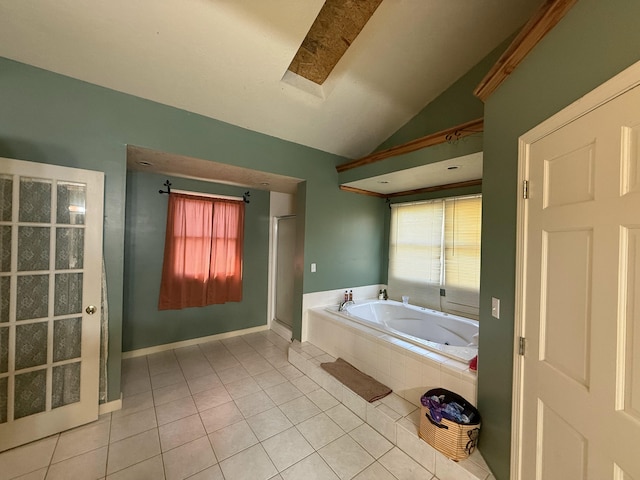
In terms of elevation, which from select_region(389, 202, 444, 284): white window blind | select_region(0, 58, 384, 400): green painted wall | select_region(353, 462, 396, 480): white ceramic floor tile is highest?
select_region(0, 58, 384, 400): green painted wall

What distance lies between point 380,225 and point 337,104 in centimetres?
203

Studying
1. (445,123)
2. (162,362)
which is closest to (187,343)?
(162,362)

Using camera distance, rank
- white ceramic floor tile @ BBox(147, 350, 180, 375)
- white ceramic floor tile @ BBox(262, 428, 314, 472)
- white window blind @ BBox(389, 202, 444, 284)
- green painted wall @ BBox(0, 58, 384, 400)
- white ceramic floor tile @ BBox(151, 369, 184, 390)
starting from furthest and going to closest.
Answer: white window blind @ BBox(389, 202, 444, 284), white ceramic floor tile @ BBox(147, 350, 180, 375), white ceramic floor tile @ BBox(151, 369, 184, 390), green painted wall @ BBox(0, 58, 384, 400), white ceramic floor tile @ BBox(262, 428, 314, 472)

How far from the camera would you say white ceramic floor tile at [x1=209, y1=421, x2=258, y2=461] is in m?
1.74

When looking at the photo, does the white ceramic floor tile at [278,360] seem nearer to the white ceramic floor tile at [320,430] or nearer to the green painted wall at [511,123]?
the white ceramic floor tile at [320,430]

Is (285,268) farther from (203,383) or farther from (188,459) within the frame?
(188,459)

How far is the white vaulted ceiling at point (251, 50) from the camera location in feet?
5.37

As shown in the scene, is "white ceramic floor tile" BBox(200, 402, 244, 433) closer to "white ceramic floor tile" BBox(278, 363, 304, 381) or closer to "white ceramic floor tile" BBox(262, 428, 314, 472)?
"white ceramic floor tile" BBox(262, 428, 314, 472)

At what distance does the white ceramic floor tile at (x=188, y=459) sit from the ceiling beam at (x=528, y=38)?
3.01m

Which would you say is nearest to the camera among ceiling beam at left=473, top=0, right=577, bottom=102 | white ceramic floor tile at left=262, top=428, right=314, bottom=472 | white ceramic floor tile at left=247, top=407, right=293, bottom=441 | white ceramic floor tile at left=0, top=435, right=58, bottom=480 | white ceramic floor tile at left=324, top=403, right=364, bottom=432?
ceiling beam at left=473, top=0, right=577, bottom=102

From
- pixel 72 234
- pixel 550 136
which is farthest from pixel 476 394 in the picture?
pixel 72 234

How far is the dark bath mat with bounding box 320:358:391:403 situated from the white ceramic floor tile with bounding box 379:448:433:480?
0.38 metres

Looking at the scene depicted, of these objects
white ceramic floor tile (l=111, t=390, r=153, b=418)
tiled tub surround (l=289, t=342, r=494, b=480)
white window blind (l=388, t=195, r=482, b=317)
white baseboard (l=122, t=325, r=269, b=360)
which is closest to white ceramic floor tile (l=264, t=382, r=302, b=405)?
tiled tub surround (l=289, t=342, r=494, b=480)

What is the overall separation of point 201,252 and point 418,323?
10.2 feet
